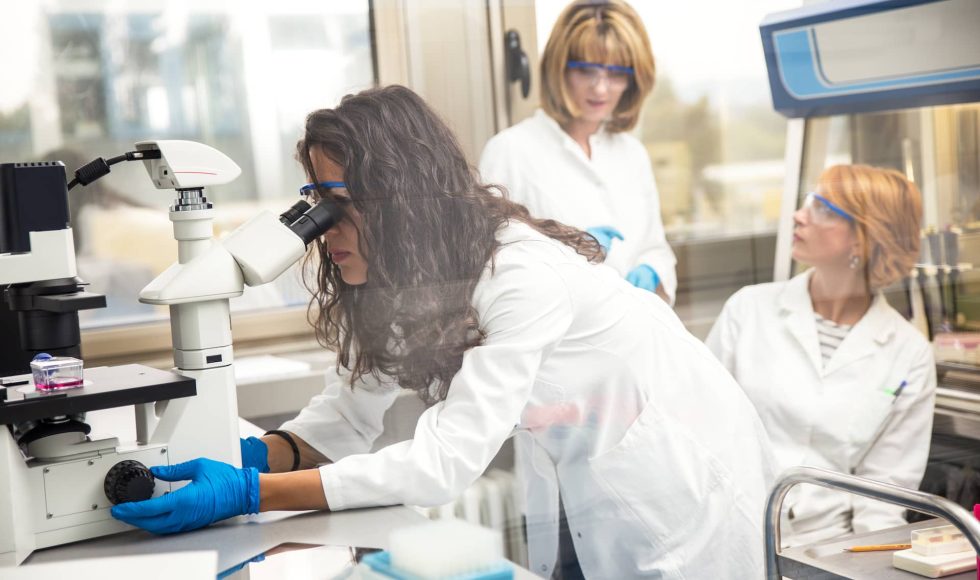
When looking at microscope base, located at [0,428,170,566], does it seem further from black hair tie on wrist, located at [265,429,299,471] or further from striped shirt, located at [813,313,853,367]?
striped shirt, located at [813,313,853,367]

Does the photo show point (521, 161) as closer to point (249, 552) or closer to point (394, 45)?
point (394, 45)

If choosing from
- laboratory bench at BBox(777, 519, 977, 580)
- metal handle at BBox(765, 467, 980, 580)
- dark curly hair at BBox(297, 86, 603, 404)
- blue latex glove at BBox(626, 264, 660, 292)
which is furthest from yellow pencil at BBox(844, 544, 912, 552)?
dark curly hair at BBox(297, 86, 603, 404)

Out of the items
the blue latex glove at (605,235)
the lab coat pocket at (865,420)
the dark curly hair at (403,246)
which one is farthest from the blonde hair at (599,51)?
the lab coat pocket at (865,420)

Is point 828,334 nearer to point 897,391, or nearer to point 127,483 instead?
point 897,391

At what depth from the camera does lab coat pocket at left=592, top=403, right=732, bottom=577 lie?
1417 mm

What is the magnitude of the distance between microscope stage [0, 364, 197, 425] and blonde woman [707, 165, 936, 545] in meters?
1.03

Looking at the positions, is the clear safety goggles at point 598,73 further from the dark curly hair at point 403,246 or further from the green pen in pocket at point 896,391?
the green pen in pocket at point 896,391

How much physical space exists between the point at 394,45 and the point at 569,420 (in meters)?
0.62

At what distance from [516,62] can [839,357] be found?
0.82 metres

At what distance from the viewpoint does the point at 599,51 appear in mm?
1638

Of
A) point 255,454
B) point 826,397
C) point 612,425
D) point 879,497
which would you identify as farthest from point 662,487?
point 255,454

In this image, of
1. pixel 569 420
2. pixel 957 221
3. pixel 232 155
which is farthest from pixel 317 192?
pixel 957 221

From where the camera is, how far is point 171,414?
3.46 feet

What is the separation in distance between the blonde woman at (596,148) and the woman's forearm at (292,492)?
0.60 meters
